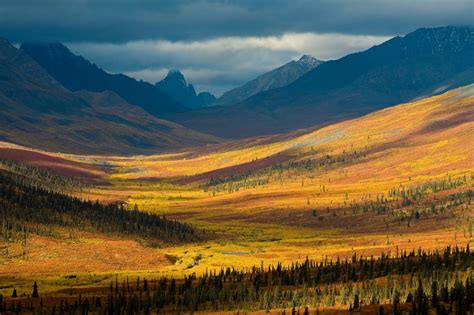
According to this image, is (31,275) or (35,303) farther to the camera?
(31,275)

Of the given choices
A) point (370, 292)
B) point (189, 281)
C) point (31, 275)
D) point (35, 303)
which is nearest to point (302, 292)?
point (370, 292)

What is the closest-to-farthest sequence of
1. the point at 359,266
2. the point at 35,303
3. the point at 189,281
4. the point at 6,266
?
the point at 35,303 → the point at 189,281 → the point at 359,266 → the point at 6,266

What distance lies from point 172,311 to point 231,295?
1419 cm

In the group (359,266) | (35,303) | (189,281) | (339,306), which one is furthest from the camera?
(359,266)

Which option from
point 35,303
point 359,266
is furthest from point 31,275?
point 359,266

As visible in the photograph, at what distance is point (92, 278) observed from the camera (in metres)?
182

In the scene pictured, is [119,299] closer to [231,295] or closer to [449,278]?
[231,295]

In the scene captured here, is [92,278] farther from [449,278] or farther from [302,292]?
[449,278]

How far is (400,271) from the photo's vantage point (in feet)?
528

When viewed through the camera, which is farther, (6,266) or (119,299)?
(6,266)

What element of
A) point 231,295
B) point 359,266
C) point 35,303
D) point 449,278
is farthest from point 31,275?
point 449,278

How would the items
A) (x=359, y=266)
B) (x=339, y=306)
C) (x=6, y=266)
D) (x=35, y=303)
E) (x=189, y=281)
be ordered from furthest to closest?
1. (x=6, y=266)
2. (x=359, y=266)
3. (x=189, y=281)
4. (x=35, y=303)
5. (x=339, y=306)

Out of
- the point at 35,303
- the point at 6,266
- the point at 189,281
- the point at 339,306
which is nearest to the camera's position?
the point at 339,306

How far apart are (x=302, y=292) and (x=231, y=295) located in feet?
A: 41.1
